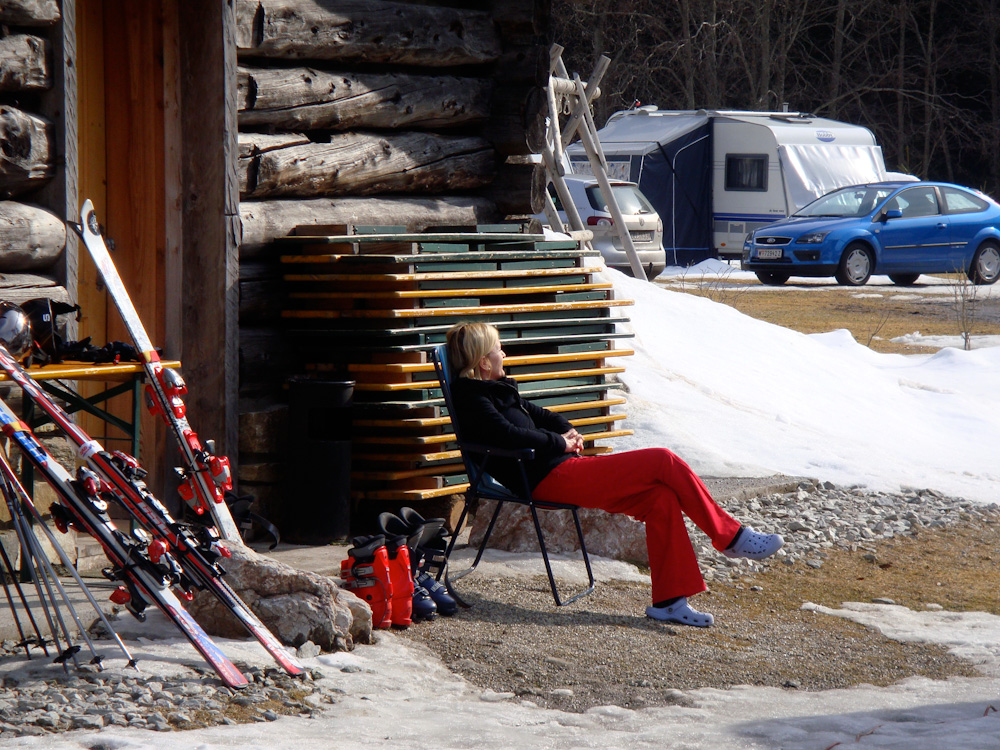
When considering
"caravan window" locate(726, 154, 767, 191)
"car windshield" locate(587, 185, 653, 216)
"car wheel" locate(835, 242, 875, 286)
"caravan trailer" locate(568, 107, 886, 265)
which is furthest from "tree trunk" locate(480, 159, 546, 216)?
"caravan window" locate(726, 154, 767, 191)

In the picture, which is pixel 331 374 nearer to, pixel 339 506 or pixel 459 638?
pixel 339 506

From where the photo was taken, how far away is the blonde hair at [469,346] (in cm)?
530

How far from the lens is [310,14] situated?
667 centimetres

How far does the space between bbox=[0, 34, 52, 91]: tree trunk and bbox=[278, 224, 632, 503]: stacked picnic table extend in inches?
61.9

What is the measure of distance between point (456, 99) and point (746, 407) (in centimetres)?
326

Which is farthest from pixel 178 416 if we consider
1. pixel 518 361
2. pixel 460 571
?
pixel 518 361

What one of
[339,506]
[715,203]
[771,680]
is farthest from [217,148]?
[715,203]

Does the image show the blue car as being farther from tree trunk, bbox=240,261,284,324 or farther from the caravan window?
tree trunk, bbox=240,261,284,324

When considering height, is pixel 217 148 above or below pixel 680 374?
above

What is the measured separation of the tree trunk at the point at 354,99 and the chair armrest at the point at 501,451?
2.27m

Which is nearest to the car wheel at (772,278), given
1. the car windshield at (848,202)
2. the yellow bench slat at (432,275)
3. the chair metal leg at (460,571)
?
the car windshield at (848,202)

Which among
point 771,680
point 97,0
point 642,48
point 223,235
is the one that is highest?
point 642,48

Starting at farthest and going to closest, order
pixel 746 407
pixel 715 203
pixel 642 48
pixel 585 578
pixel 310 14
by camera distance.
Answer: pixel 642 48
pixel 715 203
pixel 746 407
pixel 310 14
pixel 585 578

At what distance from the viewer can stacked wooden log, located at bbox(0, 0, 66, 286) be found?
16.5 feet
